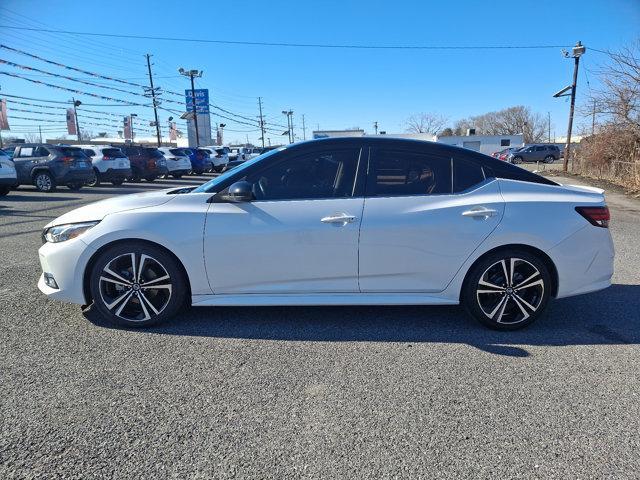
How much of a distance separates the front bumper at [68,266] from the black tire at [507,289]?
3218mm

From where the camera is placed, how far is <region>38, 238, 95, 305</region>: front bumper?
359cm


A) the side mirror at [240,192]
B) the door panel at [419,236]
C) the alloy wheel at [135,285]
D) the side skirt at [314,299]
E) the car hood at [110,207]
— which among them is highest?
the side mirror at [240,192]

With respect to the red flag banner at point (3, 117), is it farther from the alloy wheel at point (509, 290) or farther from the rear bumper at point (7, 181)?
the alloy wheel at point (509, 290)

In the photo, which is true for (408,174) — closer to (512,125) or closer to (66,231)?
(66,231)

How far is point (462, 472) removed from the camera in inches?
82.4

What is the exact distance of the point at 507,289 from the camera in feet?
12.0

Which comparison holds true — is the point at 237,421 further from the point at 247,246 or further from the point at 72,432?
the point at 247,246

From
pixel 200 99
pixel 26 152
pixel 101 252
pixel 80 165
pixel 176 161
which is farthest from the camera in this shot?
pixel 200 99

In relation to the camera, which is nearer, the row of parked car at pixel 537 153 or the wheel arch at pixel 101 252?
the wheel arch at pixel 101 252

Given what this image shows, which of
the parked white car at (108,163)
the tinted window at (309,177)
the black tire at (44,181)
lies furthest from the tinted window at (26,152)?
the tinted window at (309,177)

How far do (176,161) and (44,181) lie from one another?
8660 mm

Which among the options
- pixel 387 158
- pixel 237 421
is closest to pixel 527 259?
pixel 387 158

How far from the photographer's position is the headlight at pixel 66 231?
11.9 feet

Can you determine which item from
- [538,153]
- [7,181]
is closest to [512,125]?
[538,153]
